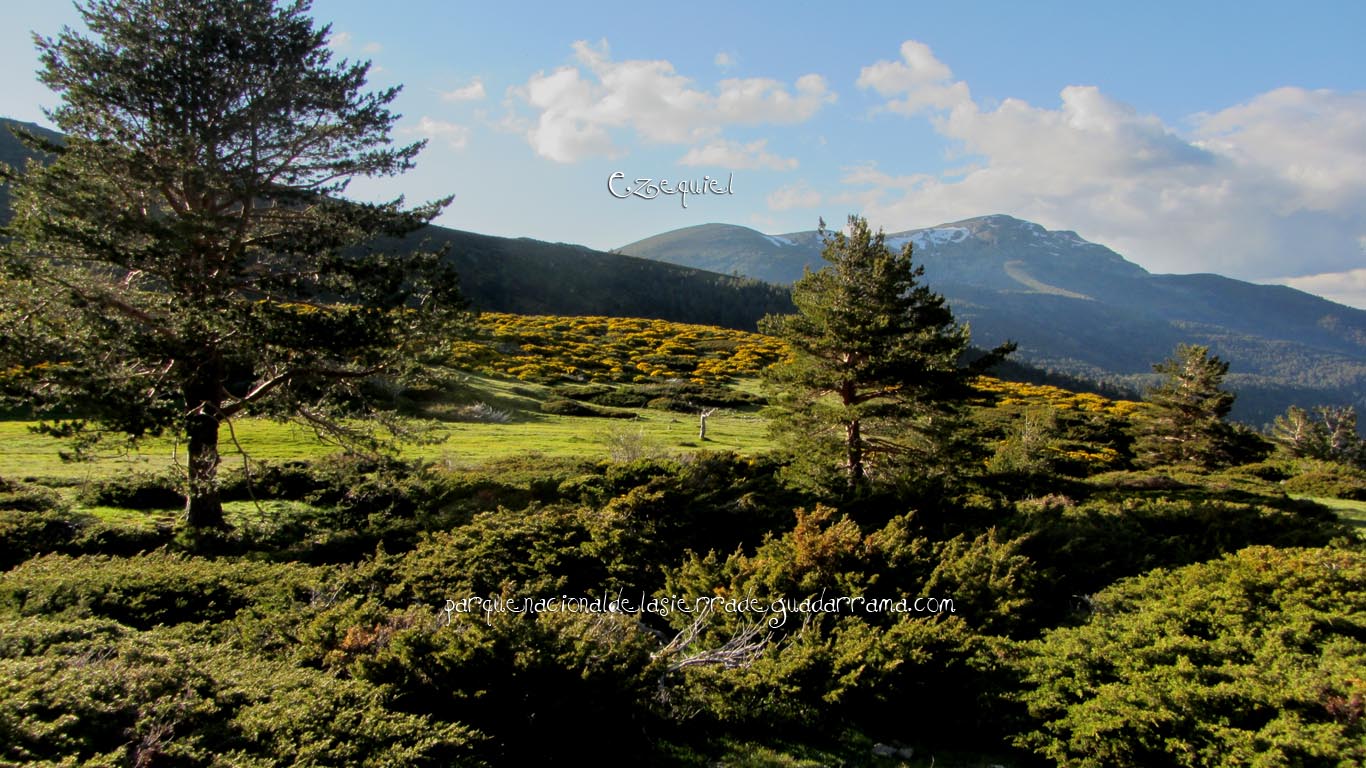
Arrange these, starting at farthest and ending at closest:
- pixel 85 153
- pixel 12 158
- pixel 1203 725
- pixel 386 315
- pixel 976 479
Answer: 1. pixel 12 158
2. pixel 976 479
3. pixel 386 315
4. pixel 85 153
5. pixel 1203 725

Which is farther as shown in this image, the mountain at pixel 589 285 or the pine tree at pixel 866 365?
the mountain at pixel 589 285

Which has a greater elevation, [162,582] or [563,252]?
[563,252]

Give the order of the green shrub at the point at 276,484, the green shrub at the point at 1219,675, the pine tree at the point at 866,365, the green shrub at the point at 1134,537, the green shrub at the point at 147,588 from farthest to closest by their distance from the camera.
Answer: the pine tree at the point at 866,365 < the green shrub at the point at 276,484 < the green shrub at the point at 1134,537 < the green shrub at the point at 147,588 < the green shrub at the point at 1219,675

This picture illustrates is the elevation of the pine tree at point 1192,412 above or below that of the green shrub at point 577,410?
above

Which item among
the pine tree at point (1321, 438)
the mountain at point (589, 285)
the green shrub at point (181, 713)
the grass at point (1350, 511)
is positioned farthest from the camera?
the mountain at point (589, 285)

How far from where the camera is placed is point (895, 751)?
22.2 ft

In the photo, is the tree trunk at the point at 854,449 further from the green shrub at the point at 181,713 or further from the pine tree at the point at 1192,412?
the pine tree at the point at 1192,412

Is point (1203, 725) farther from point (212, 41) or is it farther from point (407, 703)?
point (212, 41)

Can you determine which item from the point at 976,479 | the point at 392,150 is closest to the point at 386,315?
the point at 392,150

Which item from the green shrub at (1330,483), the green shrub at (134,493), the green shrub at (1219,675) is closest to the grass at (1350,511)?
the green shrub at (1330,483)

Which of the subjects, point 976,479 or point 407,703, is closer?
point 407,703

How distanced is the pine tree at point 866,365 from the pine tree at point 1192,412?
13.1m

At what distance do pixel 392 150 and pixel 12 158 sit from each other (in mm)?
102784

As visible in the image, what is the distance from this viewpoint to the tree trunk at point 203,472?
1141 centimetres
